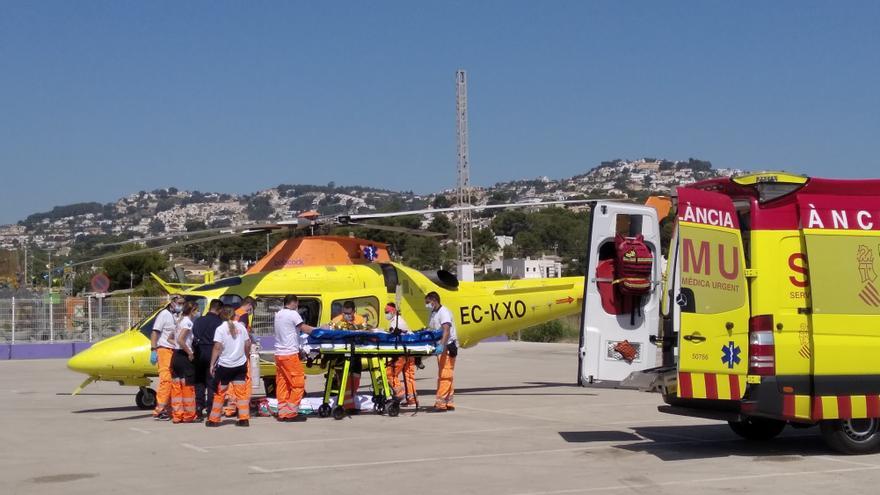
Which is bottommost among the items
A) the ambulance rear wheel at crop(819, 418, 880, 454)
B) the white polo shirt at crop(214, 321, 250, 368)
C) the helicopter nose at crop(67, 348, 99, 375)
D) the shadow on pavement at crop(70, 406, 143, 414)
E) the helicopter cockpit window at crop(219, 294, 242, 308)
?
the shadow on pavement at crop(70, 406, 143, 414)

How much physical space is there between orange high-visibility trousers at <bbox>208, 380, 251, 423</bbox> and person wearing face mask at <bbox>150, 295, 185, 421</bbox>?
4.09 ft

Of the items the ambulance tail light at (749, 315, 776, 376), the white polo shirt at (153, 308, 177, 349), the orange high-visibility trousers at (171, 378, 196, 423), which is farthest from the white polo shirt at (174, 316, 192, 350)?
the ambulance tail light at (749, 315, 776, 376)

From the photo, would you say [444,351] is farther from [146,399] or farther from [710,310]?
[710,310]

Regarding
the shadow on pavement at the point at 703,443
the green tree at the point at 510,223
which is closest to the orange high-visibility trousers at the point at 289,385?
the shadow on pavement at the point at 703,443

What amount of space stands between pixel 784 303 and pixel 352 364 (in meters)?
6.54

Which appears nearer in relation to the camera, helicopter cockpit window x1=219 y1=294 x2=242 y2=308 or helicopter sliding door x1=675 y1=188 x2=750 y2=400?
helicopter sliding door x1=675 y1=188 x2=750 y2=400

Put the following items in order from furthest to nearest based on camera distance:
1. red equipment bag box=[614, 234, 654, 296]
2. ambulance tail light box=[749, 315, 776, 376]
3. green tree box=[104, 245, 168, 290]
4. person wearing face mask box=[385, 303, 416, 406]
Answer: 1. green tree box=[104, 245, 168, 290]
2. person wearing face mask box=[385, 303, 416, 406]
3. red equipment bag box=[614, 234, 654, 296]
4. ambulance tail light box=[749, 315, 776, 376]

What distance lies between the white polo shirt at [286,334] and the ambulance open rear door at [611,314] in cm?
445

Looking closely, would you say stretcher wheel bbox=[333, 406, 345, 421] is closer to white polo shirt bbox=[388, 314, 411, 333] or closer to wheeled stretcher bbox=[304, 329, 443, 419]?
wheeled stretcher bbox=[304, 329, 443, 419]

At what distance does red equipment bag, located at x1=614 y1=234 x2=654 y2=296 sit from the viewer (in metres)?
11.9

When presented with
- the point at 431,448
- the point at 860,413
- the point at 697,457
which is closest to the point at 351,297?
the point at 431,448

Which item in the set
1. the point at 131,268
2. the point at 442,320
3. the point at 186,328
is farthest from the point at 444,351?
the point at 131,268

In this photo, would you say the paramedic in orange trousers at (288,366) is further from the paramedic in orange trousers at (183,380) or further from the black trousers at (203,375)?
the paramedic in orange trousers at (183,380)

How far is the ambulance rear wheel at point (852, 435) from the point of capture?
34.7 feet
